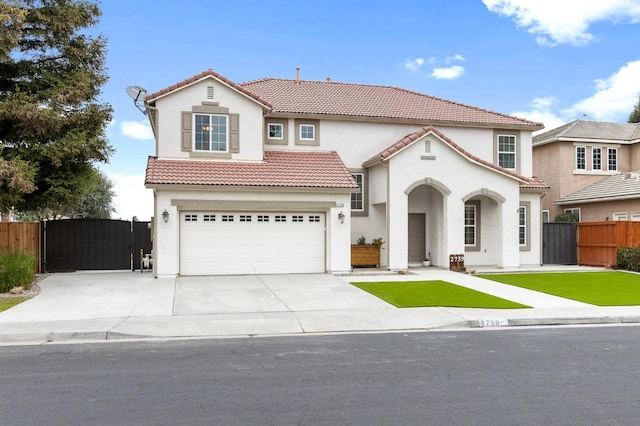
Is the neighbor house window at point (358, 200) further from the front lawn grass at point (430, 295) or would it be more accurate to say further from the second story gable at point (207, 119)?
the front lawn grass at point (430, 295)

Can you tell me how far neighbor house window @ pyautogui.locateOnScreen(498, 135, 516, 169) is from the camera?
23375 millimetres

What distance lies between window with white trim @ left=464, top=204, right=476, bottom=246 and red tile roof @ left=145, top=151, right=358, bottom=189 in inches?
242

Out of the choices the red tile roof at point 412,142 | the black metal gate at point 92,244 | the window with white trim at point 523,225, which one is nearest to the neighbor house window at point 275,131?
the red tile roof at point 412,142

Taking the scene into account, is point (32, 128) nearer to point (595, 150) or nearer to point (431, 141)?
point (431, 141)

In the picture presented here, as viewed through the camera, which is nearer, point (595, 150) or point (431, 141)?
point (431, 141)

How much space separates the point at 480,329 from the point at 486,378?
3.70m

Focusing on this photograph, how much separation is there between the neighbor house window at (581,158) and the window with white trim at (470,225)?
969 centimetres

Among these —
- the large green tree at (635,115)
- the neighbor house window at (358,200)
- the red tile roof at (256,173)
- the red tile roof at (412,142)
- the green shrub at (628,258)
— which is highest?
the large green tree at (635,115)

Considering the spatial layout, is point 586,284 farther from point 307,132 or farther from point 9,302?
point 9,302

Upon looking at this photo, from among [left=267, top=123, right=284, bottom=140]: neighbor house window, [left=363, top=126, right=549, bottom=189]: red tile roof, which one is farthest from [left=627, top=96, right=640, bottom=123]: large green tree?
[left=267, top=123, right=284, bottom=140]: neighbor house window

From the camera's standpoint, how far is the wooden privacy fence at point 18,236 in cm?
1747

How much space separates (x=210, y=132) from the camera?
18.9m

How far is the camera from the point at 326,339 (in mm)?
9141

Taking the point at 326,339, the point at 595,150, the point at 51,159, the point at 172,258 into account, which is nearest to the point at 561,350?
the point at 326,339
